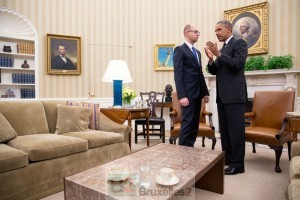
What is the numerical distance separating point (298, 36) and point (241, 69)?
296 centimetres

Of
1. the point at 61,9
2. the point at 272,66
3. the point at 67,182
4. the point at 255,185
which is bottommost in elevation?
the point at 255,185

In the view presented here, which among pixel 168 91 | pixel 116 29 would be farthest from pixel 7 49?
pixel 168 91

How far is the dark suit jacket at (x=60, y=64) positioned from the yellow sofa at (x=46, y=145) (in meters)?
2.38

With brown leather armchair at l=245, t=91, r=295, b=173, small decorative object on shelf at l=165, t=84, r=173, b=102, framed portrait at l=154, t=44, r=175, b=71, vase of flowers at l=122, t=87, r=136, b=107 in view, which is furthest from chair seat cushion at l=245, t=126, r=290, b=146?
framed portrait at l=154, t=44, r=175, b=71

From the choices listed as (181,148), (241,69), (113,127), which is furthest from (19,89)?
(241,69)

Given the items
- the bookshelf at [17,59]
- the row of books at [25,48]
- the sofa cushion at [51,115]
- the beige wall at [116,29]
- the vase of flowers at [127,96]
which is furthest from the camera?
the beige wall at [116,29]

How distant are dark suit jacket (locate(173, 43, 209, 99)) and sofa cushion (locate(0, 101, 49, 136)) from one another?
5.91 feet

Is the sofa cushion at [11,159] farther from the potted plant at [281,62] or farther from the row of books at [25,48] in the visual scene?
the potted plant at [281,62]

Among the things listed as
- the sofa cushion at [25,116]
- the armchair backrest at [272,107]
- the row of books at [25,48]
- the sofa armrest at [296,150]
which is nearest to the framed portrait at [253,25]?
the armchair backrest at [272,107]

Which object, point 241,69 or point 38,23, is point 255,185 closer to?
point 241,69

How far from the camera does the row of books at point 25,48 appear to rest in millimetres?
4840

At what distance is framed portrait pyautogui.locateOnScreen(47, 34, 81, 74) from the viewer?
5141 mm

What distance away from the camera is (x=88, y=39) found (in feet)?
18.2

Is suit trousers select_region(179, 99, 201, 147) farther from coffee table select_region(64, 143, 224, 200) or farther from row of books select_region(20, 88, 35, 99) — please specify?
row of books select_region(20, 88, 35, 99)
